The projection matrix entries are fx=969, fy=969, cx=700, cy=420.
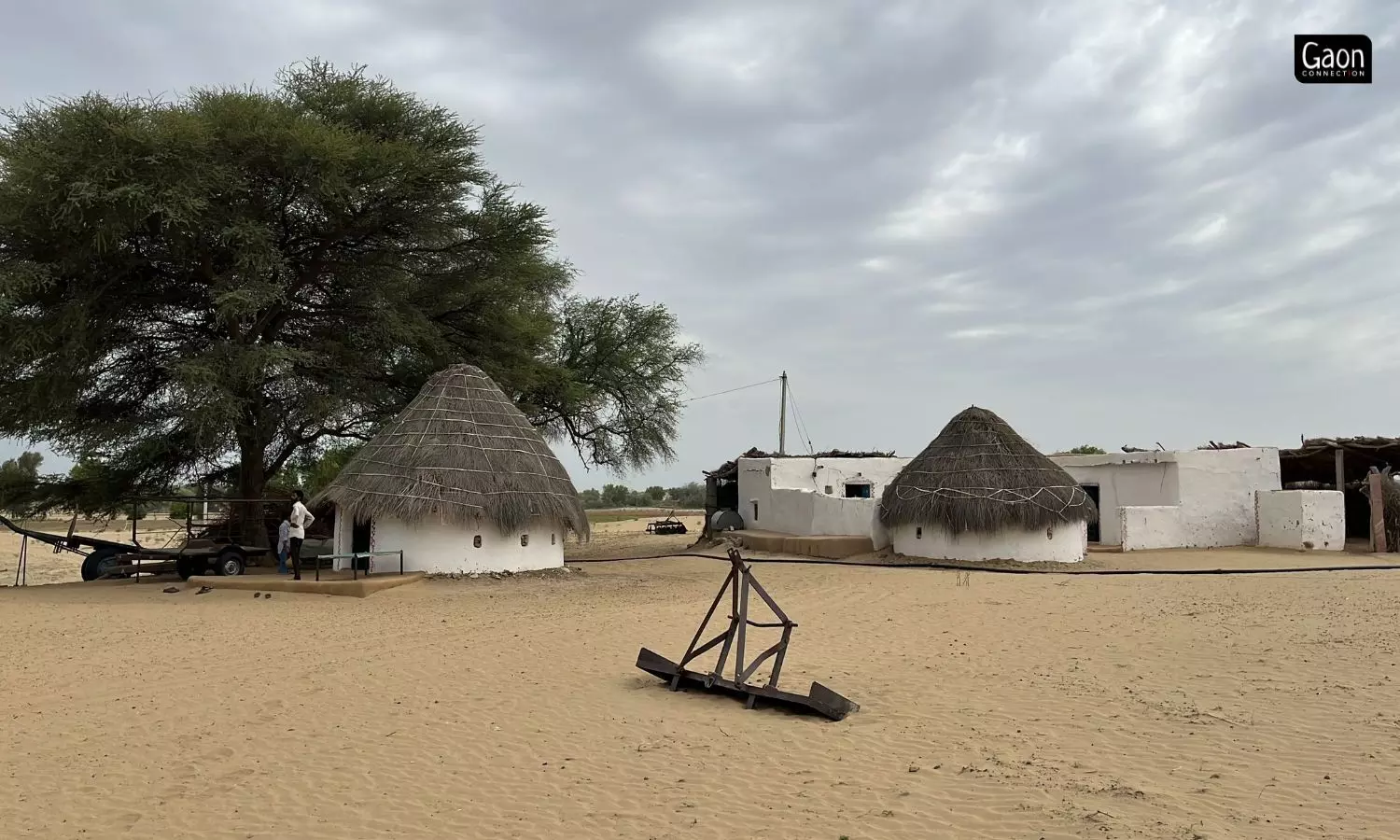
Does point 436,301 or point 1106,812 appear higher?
point 436,301

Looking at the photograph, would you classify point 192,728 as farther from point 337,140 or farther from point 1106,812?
point 337,140

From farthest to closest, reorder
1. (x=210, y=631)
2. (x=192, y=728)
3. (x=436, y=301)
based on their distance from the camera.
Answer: (x=436, y=301)
(x=210, y=631)
(x=192, y=728)

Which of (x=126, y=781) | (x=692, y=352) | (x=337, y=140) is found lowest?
(x=126, y=781)

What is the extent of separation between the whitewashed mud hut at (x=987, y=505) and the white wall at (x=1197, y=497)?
84.4 inches

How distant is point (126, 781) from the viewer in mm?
6051

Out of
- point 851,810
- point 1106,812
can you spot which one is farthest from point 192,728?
point 1106,812

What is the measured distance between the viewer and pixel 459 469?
17062mm

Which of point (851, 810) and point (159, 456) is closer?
point (851, 810)

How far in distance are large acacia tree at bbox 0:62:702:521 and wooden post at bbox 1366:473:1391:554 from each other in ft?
56.5

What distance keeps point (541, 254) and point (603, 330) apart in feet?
17.1

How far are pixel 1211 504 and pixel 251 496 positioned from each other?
67.8ft

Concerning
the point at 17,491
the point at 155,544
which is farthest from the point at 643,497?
the point at 17,491

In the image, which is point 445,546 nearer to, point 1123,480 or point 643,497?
point 1123,480

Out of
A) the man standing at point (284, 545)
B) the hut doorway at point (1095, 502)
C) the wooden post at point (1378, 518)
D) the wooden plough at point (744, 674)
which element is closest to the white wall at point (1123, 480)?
the hut doorway at point (1095, 502)
